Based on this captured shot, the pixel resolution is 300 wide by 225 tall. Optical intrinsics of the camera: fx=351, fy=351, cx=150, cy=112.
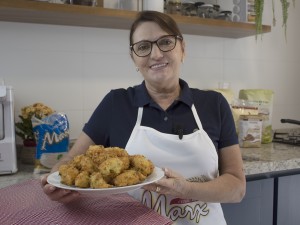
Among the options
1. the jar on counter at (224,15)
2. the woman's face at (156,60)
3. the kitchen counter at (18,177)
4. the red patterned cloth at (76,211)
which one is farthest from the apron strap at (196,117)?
the jar on counter at (224,15)

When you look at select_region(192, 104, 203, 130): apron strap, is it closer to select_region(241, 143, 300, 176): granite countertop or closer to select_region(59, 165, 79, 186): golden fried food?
select_region(241, 143, 300, 176): granite countertop

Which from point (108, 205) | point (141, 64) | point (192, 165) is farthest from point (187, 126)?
point (108, 205)

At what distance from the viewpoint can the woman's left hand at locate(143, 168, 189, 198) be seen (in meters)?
0.80

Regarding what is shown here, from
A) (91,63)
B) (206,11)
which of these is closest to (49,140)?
(91,63)

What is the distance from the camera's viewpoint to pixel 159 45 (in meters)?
1.04

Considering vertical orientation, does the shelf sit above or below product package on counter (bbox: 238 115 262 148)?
above

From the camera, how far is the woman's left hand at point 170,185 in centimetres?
80

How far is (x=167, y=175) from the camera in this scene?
83 centimetres

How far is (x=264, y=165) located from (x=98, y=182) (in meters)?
0.81

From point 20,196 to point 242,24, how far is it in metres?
1.36

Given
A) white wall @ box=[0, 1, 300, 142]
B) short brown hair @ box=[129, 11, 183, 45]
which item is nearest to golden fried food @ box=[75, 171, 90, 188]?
short brown hair @ box=[129, 11, 183, 45]

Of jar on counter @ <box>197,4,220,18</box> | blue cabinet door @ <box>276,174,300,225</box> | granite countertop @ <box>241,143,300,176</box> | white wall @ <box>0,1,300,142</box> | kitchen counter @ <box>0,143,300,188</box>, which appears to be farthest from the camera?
jar on counter @ <box>197,4,220,18</box>

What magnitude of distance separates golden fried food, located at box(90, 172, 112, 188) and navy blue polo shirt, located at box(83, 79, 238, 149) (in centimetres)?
34

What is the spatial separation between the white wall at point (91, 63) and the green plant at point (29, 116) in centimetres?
21
